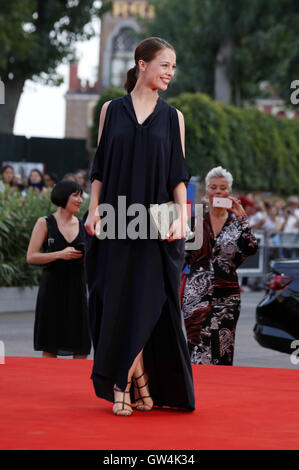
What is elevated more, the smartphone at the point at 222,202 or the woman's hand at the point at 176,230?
the smartphone at the point at 222,202

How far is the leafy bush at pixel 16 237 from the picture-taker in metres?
15.2

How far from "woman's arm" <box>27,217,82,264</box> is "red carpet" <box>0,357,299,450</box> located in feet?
4.92

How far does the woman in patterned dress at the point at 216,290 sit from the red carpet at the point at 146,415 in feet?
2.25

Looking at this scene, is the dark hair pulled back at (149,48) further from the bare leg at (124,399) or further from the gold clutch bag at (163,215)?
the bare leg at (124,399)

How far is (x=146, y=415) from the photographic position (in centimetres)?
520

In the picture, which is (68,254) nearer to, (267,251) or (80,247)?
(80,247)

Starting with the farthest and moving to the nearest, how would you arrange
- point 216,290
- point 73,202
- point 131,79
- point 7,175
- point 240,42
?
point 240,42
point 7,175
point 73,202
point 216,290
point 131,79

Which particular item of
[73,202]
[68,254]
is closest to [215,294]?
[68,254]

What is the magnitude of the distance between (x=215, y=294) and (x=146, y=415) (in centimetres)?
257

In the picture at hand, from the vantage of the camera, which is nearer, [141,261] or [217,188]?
[141,261]

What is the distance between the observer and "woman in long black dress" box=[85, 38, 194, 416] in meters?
5.20

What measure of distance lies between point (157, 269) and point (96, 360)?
54cm

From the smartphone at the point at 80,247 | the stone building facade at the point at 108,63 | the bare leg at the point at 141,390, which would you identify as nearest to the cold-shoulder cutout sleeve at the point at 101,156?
the bare leg at the point at 141,390

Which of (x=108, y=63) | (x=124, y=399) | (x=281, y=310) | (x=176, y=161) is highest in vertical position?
(x=108, y=63)
